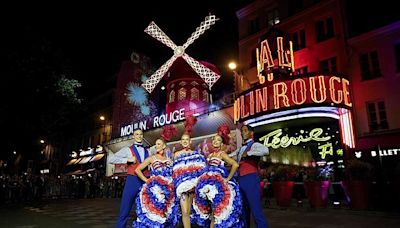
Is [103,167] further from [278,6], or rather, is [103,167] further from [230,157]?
[230,157]

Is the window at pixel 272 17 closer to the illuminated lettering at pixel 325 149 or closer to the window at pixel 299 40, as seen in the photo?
the window at pixel 299 40

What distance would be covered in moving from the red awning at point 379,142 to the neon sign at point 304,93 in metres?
1.75

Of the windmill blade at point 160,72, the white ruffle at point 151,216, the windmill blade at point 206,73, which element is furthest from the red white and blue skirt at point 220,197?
the windmill blade at point 160,72

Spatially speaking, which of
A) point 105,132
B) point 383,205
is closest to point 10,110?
point 383,205

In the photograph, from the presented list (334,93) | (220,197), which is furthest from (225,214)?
(334,93)

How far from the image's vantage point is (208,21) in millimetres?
24766

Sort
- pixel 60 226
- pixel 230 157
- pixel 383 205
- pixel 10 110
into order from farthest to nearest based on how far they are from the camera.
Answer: pixel 10 110 → pixel 383 205 → pixel 60 226 → pixel 230 157

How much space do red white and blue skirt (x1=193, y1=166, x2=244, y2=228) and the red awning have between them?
402 inches

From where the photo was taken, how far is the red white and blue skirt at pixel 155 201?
496cm

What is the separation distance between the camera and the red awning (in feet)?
42.2

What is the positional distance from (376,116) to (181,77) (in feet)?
53.3

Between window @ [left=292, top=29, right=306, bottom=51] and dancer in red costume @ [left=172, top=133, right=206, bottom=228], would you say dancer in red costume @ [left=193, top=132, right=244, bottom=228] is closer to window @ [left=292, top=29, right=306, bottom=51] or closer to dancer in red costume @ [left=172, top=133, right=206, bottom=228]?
dancer in red costume @ [left=172, top=133, right=206, bottom=228]

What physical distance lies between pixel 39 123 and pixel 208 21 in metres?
15.4

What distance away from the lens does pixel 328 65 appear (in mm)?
16078
